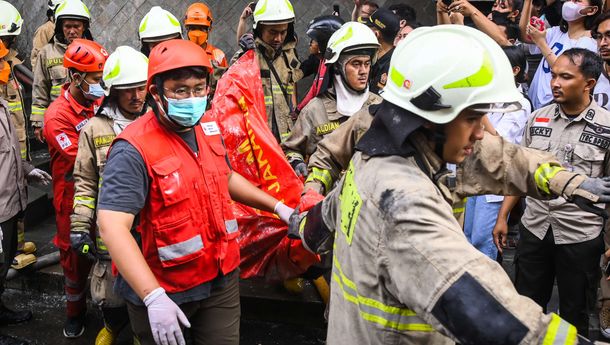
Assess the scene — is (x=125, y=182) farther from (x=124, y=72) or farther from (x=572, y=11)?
(x=572, y=11)

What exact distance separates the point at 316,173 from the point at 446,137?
56.8 inches

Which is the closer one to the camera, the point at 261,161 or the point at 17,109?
the point at 261,161

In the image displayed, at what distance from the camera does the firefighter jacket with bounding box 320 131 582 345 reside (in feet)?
5.14

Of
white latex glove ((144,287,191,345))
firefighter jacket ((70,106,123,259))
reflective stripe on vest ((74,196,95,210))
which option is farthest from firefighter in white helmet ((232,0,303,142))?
white latex glove ((144,287,191,345))

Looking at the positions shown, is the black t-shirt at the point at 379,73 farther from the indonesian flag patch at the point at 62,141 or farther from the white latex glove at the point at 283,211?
the indonesian flag patch at the point at 62,141

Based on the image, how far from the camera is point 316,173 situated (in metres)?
3.34

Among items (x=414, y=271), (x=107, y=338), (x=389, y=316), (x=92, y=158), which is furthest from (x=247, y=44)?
(x=414, y=271)

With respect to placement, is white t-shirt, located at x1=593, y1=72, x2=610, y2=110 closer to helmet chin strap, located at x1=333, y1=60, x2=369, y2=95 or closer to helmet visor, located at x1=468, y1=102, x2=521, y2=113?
helmet chin strap, located at x1=333, y1=60, x2=369, y2=95

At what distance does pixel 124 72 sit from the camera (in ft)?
13.0

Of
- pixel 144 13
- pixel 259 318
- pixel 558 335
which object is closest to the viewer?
A: pixel 558 335

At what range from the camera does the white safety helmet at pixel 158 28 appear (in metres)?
5.93

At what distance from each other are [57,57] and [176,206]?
14.0 feet

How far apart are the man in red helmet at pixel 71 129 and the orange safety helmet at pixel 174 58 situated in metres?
1.66

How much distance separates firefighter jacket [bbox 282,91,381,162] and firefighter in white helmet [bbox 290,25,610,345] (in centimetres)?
220
